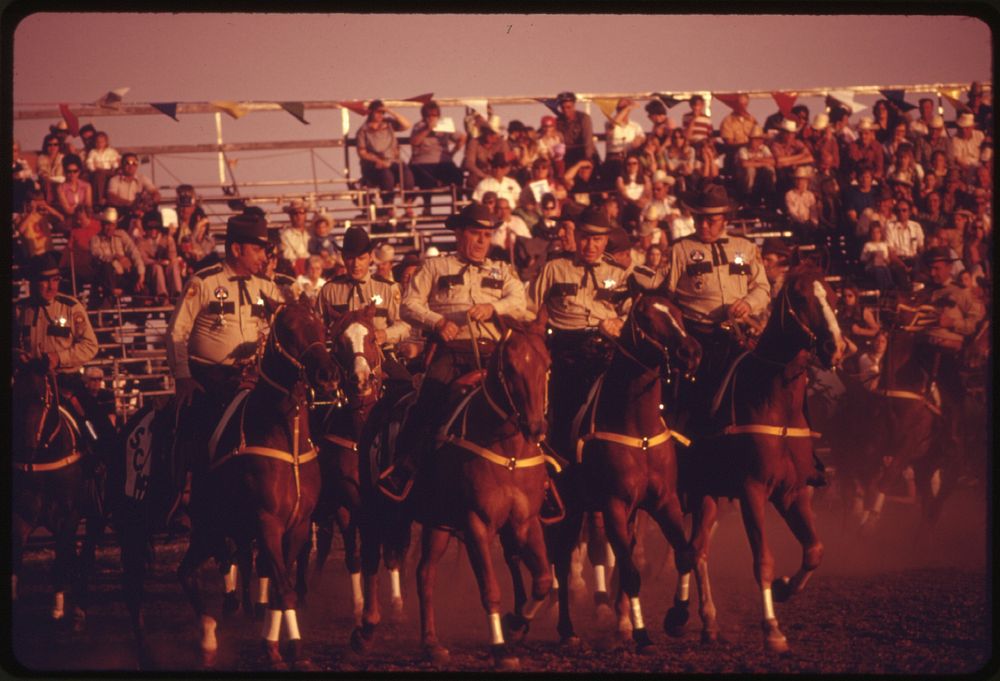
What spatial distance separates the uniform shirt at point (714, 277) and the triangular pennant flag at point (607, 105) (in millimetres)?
8579

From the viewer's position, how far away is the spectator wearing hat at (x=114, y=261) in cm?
2130

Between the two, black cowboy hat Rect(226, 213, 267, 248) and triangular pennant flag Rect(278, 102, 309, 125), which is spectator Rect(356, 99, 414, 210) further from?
black cowboy hat Rect(226, 213, 267, 248)

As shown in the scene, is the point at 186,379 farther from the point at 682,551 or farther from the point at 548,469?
the point at 682,551

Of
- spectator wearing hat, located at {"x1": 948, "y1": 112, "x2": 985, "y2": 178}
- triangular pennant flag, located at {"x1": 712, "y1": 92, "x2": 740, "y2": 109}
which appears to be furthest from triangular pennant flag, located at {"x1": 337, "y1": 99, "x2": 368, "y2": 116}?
spectator wearing hat, located at {"x1": 948, "y1": 112, "x2": 985, "y2": 178}

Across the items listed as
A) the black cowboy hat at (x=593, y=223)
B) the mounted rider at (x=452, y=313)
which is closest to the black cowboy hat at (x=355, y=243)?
the mounted rider at (x=452, y=313)

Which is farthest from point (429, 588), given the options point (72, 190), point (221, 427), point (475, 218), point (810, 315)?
point (72, 190)

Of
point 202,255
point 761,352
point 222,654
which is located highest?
point 202,255

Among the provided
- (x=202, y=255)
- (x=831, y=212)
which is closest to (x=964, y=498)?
(x=831, y=212)

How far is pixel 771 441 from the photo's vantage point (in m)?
13.3

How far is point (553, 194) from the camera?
70.6 ft

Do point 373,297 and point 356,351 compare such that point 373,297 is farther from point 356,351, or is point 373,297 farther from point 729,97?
point 729,97

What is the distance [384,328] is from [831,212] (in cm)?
1031

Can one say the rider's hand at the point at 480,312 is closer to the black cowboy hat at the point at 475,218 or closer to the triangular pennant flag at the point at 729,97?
the black cowboy hat at the point at 475,218

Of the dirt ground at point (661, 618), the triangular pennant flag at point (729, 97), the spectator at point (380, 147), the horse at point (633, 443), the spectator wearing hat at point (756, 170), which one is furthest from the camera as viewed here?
the triangular pennant flag at point (729, 97)
